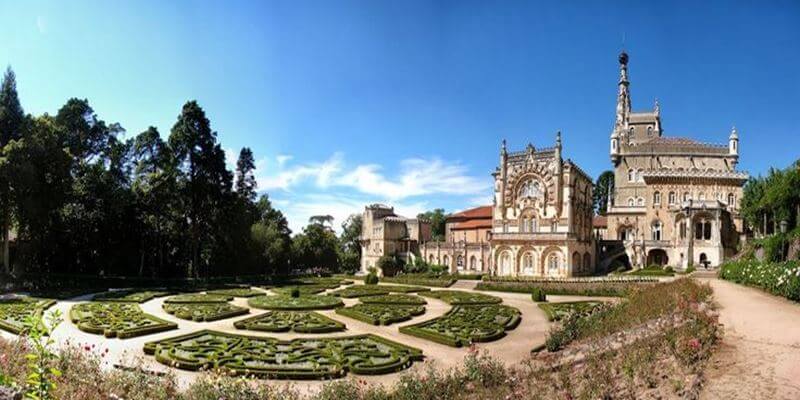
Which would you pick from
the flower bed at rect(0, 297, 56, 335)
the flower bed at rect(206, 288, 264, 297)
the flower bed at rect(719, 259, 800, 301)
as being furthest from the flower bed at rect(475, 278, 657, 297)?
the flower bed at rect(0, 297, 56, 335)

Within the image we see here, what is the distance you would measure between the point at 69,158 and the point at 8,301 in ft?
38.1

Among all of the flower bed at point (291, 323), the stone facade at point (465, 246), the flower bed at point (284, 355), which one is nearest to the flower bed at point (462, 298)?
the flower bed at point (291, 323)

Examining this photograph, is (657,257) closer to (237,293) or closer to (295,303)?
(295,303)

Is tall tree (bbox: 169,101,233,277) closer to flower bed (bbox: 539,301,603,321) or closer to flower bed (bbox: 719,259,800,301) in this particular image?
flower bed (bbox: 539,301,603,321)

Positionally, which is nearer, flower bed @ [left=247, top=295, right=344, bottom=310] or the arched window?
flower bed @ [left=247, top=295, right=344, bottom=310]

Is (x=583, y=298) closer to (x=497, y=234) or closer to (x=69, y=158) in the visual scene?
(x=497, y=234)

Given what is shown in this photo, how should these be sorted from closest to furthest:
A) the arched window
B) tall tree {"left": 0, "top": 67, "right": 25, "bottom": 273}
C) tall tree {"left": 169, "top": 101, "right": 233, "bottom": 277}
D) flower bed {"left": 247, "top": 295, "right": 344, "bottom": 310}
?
flower bed {"left": 247, "top": 295, "right": 344, "bottom": 310}
tall tree {"left": 0, "top": 67, "right": 25, "bottom": 273}
tall tree {"left": 169, "top": 101, "right": 233, "bottom": 277}
the arched window

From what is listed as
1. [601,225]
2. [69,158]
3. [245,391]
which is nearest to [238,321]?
[245,391]

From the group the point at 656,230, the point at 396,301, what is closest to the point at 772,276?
the point at 396,301

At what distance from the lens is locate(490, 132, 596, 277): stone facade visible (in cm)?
5053

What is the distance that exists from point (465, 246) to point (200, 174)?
109ft

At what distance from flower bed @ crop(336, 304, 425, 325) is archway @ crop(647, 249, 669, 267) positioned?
3668 centimetres

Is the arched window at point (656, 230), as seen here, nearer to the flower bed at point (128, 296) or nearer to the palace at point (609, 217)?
the palace at point (609, 217)

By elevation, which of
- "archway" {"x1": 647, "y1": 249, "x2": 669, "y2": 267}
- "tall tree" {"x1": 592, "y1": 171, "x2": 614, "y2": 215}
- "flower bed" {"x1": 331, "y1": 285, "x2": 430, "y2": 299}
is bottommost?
"flower bed" {"x1": 331, "y1": 285, "x2": 430, "y2": 299}
